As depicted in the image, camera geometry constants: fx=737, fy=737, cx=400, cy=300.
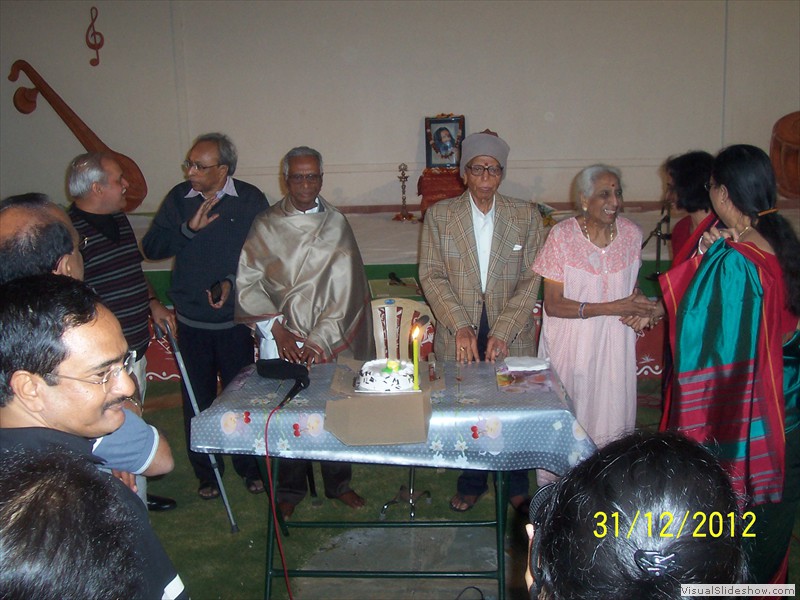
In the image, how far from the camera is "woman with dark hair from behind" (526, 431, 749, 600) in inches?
35.9

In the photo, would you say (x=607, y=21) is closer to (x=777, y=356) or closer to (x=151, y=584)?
(x=777, y=356)

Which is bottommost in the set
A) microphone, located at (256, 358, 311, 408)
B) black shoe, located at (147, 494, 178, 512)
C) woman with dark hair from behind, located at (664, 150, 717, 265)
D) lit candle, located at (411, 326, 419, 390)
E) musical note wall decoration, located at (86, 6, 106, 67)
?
black shoe, located at (147, 494, 178, 512)

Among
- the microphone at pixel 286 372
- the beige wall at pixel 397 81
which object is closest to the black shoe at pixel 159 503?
the microphone at pixel 286 372

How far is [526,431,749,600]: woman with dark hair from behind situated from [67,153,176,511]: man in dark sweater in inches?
103

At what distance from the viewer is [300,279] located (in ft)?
11.5

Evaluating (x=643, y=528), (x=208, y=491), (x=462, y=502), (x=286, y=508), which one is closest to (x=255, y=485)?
(x=208, y=491)

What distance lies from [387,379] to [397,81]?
7.10 m

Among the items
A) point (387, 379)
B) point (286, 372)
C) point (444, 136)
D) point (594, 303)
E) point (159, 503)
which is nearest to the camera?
point (387, 379)

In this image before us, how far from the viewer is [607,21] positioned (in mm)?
8734

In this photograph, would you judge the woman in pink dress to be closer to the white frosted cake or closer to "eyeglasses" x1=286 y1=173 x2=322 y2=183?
the white frosted cake

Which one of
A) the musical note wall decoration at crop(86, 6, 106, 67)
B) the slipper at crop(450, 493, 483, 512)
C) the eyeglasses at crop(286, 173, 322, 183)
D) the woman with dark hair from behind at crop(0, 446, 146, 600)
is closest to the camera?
the woman with dark hair from behind at crop(0, 446, 146, 600)

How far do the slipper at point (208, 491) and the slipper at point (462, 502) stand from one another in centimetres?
123

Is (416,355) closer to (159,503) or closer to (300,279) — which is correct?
(300,279)

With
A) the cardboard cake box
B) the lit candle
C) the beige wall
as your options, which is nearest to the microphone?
the cardboard cake box
